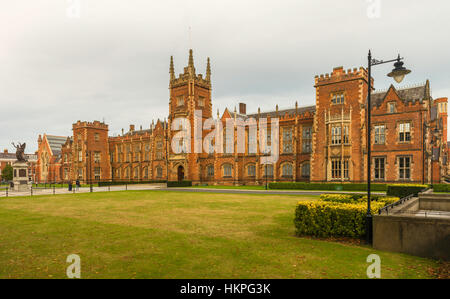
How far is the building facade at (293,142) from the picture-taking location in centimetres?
3259

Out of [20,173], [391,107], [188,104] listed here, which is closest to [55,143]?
[20,173]

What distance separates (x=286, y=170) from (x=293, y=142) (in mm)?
4972

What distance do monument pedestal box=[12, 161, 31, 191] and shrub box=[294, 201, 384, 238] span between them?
44.7 meters

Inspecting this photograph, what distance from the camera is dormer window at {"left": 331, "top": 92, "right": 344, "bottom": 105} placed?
119ft

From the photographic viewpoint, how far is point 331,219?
10.8m

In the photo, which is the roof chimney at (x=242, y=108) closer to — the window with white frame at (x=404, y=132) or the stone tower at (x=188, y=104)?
the stone tower at (x=188, y=104)

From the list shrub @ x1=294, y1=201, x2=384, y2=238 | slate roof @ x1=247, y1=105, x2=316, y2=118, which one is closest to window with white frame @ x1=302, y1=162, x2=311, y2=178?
slate roof @ x1=247, y1=105, x2=316, y2=118

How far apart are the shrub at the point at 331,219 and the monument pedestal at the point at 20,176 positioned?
44655 mm

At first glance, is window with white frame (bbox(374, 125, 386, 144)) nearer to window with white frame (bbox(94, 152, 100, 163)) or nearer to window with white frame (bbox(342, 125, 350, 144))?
window with white frame (bbox(342, 125, 350, 144))
